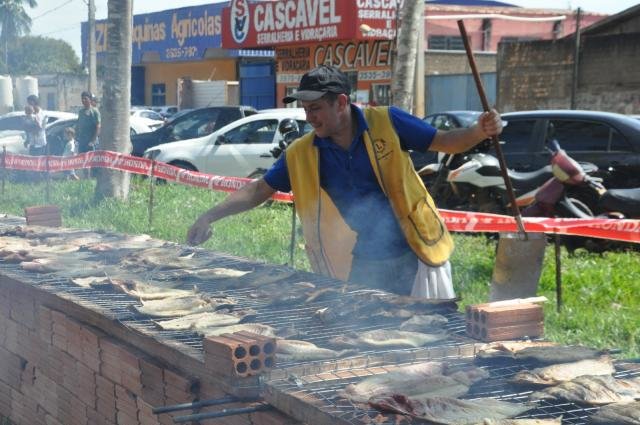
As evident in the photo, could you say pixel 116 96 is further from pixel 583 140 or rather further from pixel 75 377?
pixel 75 377

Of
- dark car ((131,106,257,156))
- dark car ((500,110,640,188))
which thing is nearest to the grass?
dark car ((500,110,640,188))

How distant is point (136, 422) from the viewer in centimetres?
415

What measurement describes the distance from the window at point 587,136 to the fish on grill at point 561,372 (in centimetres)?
778

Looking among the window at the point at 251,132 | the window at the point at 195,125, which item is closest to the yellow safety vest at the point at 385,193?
the window at the point at 251,132

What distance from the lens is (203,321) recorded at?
4004 mm

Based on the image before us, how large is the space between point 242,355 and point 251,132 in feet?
44.5

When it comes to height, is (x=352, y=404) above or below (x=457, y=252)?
above

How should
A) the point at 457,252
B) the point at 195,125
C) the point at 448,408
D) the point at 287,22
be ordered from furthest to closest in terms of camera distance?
the point at 287,22, the point at 195,125, the point at 457,252, the point at 448,408

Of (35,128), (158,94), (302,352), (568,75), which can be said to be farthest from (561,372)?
(158,94)

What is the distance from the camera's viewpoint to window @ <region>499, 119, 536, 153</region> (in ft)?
37.9

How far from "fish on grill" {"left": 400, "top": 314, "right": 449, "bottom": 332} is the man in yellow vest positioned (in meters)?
0.75

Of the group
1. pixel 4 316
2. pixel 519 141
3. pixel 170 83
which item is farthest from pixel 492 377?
pixel 170 83

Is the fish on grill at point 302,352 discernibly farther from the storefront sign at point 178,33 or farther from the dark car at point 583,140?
the storefront sign at point 178,33

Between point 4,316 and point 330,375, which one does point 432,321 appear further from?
point 4,316
